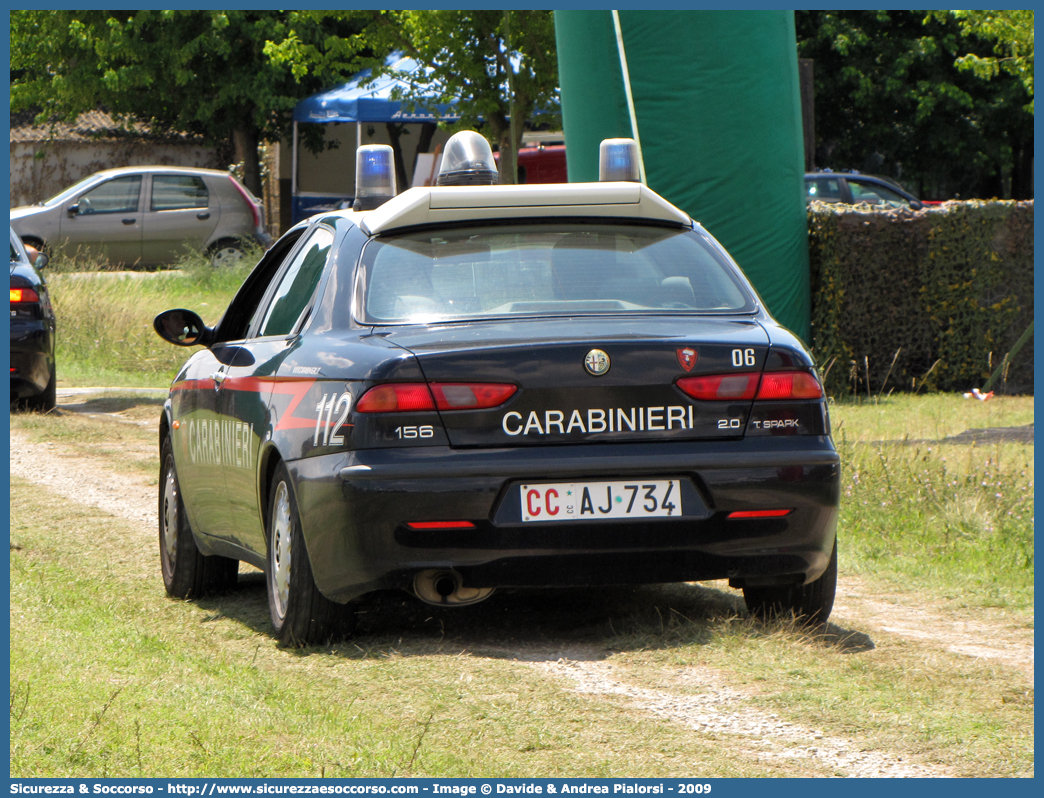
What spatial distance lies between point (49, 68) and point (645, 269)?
35.8 meters

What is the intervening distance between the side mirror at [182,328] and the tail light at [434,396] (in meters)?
1.85

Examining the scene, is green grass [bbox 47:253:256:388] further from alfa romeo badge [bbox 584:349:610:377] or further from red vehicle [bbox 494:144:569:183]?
alfa romeo badge [bbox 584:349:610:377]

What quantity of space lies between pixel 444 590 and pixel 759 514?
3.21 feet

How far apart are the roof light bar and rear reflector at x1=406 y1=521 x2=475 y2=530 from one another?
1.65 m

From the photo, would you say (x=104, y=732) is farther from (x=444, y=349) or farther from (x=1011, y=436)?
(x=1011, y=436)

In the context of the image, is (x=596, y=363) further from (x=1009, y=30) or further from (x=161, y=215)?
(x=161, y=215)

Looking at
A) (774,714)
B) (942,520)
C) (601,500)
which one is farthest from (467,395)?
(942,520)

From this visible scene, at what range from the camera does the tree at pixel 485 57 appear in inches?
858

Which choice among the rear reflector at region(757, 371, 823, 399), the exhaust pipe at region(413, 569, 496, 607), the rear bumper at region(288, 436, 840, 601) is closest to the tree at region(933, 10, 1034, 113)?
the rear reflector at region(757, 371, 823, 399)

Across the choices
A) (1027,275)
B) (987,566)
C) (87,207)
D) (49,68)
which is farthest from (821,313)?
(49,68)

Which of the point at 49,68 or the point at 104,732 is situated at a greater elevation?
the point at 49,68

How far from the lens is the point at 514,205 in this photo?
5055mm

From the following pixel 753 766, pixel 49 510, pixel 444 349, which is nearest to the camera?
pixel 753 766

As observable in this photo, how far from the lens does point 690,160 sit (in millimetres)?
12164
